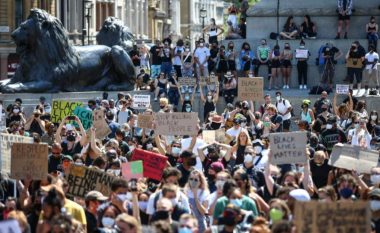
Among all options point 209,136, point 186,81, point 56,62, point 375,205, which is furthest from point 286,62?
point 375,205

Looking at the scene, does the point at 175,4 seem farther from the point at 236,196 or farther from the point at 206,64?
the point at 236,196

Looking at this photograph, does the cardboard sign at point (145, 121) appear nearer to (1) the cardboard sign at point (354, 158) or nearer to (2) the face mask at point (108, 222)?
(1) the cardboard sign at point (354, 158)

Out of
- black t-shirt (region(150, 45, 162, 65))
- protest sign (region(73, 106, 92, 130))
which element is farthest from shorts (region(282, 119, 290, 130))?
black t-shirt (region(150, 45, 162, 65))

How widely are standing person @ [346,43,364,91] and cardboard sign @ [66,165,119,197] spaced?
20.4 metres

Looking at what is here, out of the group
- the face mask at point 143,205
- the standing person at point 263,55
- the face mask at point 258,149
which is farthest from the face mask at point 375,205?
the standing person at point 263,55

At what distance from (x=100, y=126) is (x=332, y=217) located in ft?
40.6

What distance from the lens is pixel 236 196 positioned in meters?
17.1

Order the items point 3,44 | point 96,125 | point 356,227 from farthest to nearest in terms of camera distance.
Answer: point 3,44
point 96,125
point 356,227

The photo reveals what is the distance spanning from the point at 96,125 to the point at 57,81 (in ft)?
39.5

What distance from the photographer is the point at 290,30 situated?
141 ft

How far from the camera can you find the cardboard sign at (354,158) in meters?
20.7

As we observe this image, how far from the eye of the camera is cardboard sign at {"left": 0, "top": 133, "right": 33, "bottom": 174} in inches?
840

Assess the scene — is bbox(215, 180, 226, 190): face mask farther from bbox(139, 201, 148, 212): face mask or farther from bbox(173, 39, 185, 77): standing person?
bbox(173, 39, 185, 77): standing person

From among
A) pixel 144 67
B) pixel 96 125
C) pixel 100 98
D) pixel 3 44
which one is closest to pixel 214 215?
pixel 96 125
